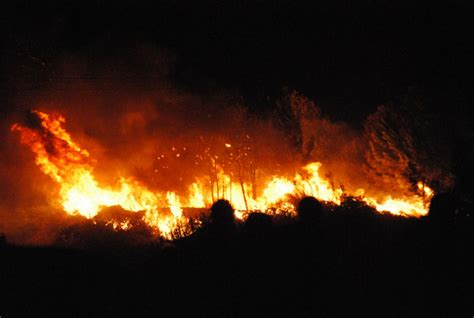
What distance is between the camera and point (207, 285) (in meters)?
7.40

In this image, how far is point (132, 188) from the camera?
21766mm

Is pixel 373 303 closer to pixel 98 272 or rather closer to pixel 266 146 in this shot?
pixel 98 272

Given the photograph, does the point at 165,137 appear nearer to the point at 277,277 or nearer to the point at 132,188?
the point at 132,188

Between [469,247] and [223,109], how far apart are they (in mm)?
18573

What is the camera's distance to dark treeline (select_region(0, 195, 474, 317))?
681cm

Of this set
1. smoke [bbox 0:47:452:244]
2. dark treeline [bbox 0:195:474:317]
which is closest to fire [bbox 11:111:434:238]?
smoke [bbox 0:47:452:244]

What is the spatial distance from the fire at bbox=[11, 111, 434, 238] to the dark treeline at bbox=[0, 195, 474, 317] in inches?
376

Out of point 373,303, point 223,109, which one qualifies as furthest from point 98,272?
point 223,109

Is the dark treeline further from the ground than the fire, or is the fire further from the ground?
the fire

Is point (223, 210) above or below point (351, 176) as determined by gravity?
A: below

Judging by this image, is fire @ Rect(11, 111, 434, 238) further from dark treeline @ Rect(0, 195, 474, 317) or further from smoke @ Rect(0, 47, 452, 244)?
dark treeline @ Rect(0, 195, 474, 317)

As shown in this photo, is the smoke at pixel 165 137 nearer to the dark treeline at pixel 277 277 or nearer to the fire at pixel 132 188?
the fire at pixel 132 188

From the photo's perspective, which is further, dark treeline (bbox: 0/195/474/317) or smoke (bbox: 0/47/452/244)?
smoke (bbox: 0/47/452/244)

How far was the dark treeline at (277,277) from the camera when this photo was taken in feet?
22.3
